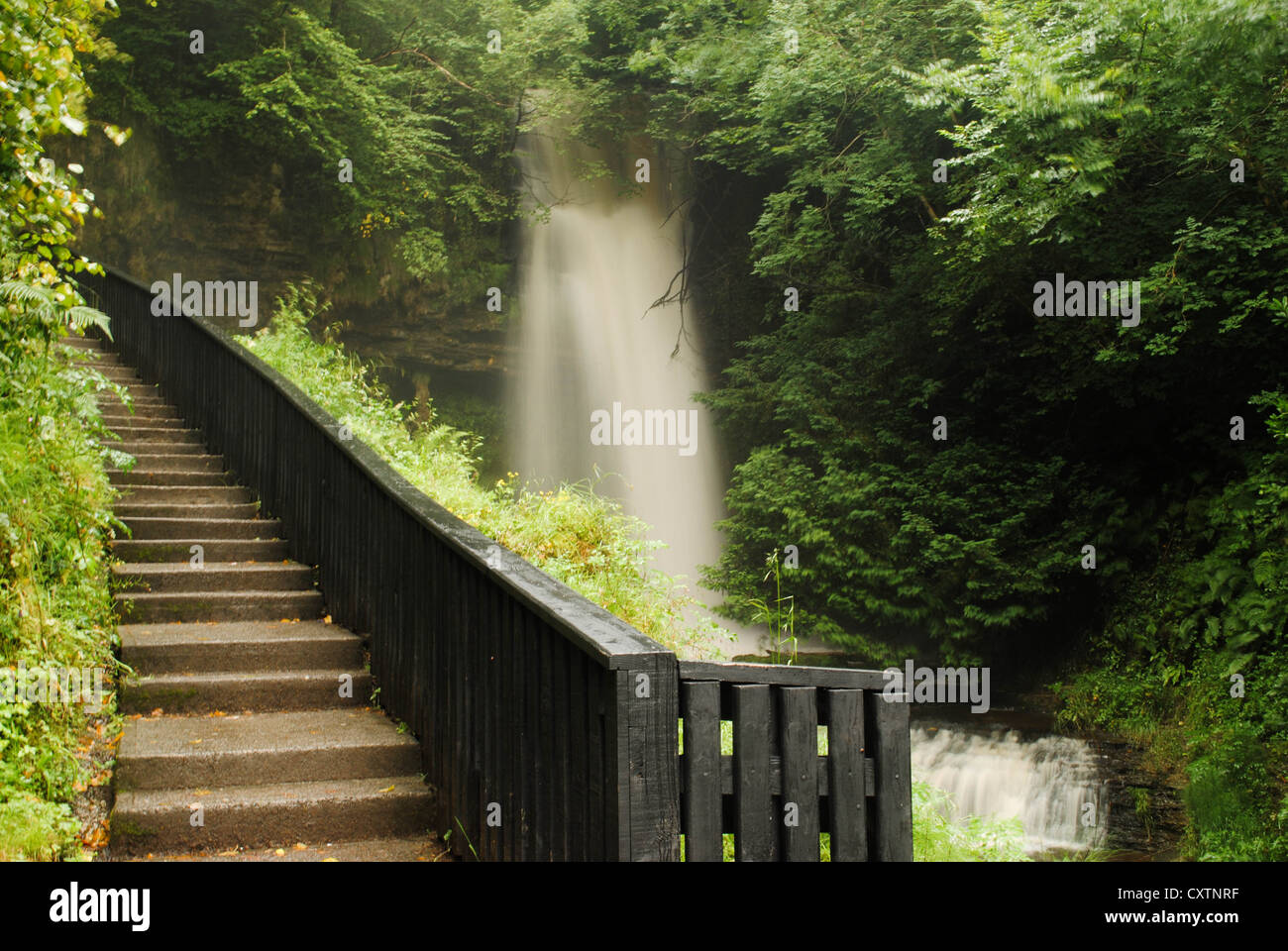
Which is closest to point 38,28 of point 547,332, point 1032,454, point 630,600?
point 630,600

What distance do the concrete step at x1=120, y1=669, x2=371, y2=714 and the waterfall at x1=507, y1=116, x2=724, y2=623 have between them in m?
16.5

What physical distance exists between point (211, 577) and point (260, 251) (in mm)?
14743

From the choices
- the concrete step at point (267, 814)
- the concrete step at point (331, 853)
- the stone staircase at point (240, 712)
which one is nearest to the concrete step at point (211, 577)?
the stone staircase at point (240, 712)

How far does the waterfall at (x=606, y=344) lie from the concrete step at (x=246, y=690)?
651 inches

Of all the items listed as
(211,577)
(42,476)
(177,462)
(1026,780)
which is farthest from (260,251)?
(1026,780)

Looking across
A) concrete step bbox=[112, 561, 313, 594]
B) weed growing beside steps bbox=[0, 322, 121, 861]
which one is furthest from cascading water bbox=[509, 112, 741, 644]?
weed growing beside steps bbox=[0, 322, 121, 861]

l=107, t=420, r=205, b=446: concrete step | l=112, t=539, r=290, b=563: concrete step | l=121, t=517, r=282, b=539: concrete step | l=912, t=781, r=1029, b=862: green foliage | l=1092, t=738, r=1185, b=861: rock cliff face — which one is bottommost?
l=1092, t=738, r=1185, b=861: rock cliff face

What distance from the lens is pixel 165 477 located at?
26.4 ft

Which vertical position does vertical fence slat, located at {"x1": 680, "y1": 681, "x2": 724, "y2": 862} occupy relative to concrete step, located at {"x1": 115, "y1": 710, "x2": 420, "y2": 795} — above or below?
above

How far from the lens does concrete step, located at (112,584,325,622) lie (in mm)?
5848

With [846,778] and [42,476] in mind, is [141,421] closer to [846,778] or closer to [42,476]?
[42,476]

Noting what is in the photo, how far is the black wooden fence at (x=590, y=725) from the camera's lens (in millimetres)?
2678

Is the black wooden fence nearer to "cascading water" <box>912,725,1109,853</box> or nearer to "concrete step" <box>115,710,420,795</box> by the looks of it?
"concrete step" <box>115,710,420,795</box>

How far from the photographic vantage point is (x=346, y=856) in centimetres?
406
